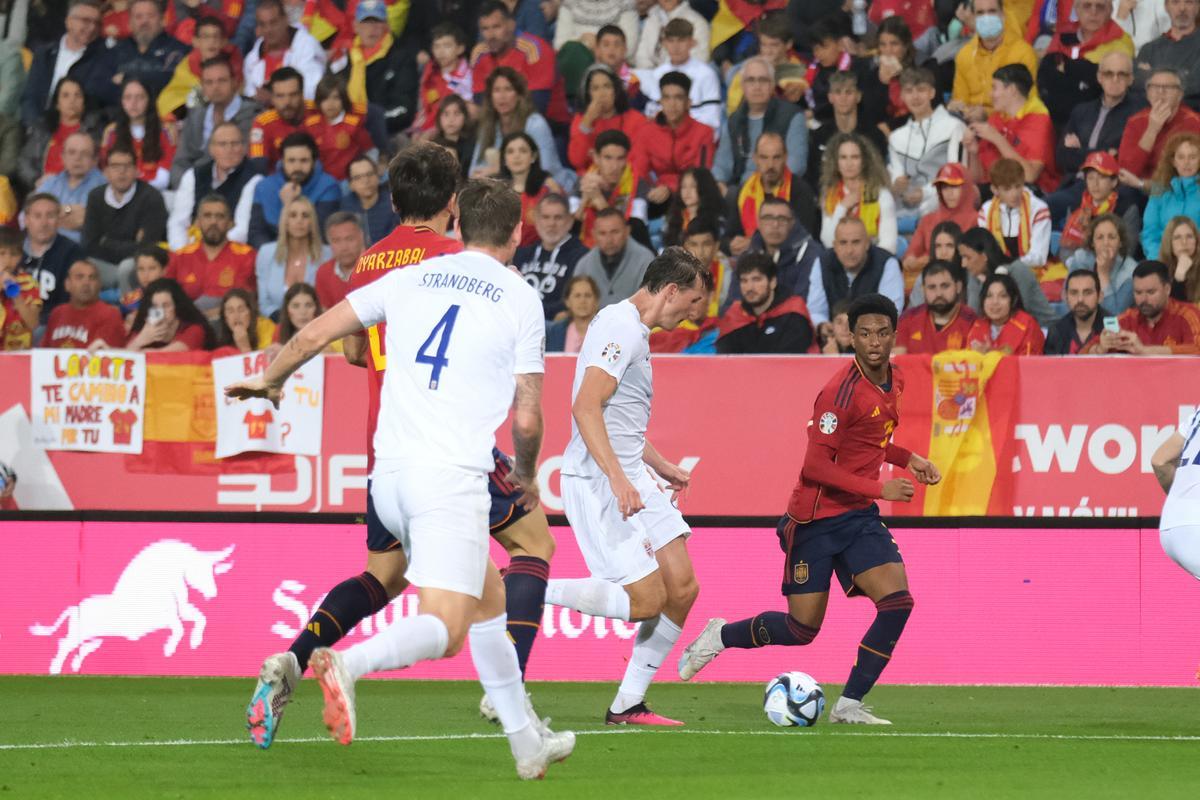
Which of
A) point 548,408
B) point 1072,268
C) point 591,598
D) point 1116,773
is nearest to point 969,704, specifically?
point 591,598

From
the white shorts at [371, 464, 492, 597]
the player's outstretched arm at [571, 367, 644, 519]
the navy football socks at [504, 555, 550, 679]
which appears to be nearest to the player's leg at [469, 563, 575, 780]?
the white shorts at [371, 464, 492, 597]

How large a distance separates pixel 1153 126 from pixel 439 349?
10269mm

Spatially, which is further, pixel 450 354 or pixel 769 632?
pixel 769 632

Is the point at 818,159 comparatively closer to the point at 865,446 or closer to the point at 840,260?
the point at 840,260

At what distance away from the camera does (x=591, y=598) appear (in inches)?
374

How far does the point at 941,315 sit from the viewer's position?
14.0m

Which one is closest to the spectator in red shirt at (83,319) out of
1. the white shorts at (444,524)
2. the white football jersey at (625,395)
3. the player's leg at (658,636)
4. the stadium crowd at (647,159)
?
the stadium crowd at (647,159)

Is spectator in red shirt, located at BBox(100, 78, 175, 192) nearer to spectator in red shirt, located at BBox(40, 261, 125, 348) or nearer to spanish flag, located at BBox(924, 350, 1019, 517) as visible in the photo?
spectator in red shirt, located at BBox(40, 261, 125, 348)

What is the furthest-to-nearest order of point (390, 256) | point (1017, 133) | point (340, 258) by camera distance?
point (1017, 133) < point (340, 258) < point (390, 256)

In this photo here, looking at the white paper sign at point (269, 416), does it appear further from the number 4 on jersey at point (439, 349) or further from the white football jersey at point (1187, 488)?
the number 4 on jersey at point (439, 349)

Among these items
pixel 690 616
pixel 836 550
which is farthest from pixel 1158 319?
pixel 836 550

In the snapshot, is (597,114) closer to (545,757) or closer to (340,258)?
(340,258)

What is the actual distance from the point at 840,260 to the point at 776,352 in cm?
109

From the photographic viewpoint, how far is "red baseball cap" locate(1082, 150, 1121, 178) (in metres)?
14.9
